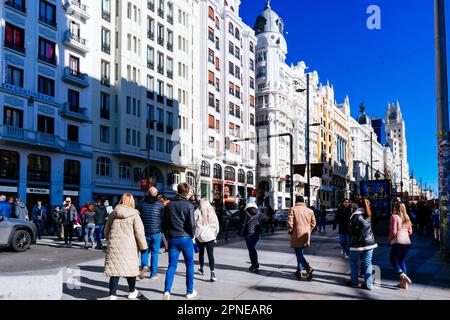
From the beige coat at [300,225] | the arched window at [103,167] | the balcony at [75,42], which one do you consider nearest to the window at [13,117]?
the balcony at [75,42]

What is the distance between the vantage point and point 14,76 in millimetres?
31406

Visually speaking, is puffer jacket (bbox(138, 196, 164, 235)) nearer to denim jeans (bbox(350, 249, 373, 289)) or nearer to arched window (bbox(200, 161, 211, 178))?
denim jeans (bbox(350, 249, 373, 289))

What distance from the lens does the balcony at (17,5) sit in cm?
3108

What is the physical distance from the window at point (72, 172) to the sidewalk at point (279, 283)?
25141 mm

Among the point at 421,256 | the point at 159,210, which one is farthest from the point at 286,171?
the point at 159,210

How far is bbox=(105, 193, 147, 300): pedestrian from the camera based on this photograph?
653 cm

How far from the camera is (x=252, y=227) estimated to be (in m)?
10.0

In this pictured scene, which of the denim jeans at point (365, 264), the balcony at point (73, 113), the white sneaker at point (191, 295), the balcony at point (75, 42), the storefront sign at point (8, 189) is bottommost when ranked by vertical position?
the white sneaker at point (191, 295)

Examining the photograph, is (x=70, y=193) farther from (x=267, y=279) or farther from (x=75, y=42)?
(x=267, y=279)

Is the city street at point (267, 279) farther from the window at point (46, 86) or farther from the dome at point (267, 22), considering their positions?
the dome at point (267, 22)

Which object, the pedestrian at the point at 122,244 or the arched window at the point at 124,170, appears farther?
the arched window at the point at 124,170

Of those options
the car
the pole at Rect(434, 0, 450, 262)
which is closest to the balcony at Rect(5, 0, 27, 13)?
the car
